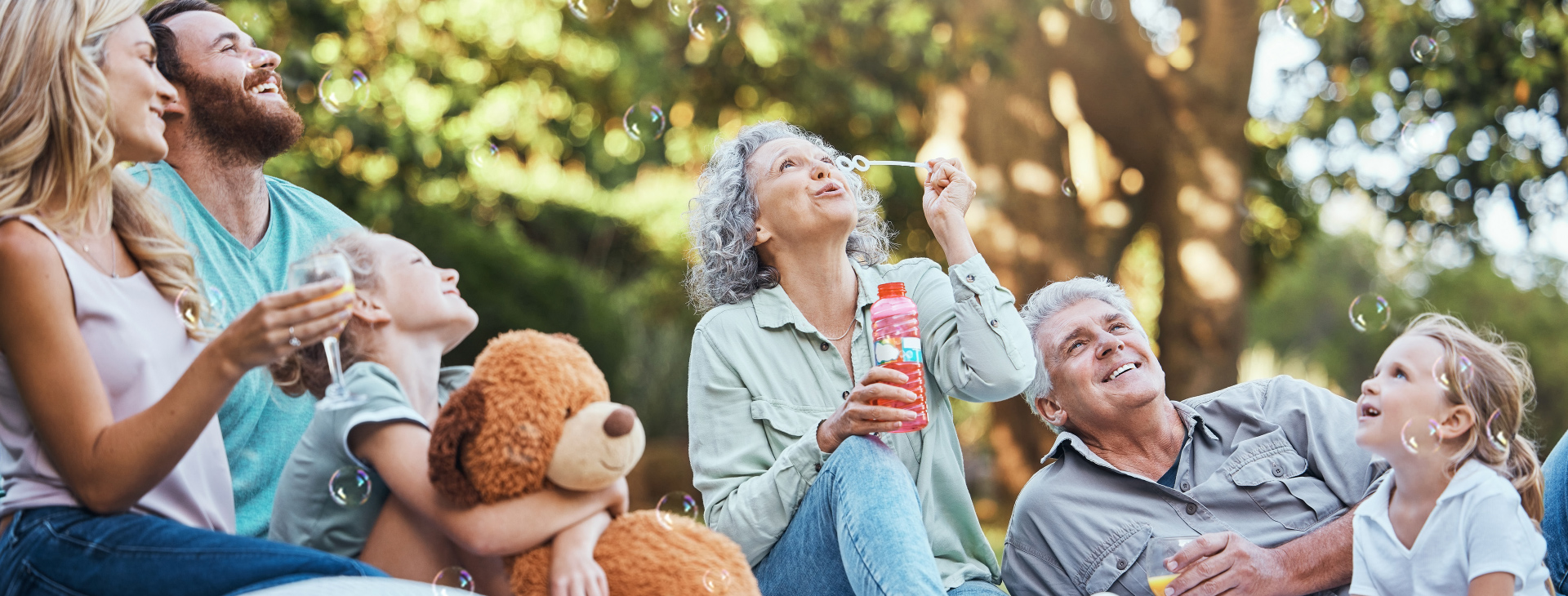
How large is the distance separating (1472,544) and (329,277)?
6.05 feet

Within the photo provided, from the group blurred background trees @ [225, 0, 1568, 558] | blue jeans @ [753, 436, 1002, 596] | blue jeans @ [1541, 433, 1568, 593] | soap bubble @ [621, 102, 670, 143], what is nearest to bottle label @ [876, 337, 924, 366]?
blue jeans @ [753, 436, 1002, 596]

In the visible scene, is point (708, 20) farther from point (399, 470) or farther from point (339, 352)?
point (399, 470)

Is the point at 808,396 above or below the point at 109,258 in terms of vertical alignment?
below

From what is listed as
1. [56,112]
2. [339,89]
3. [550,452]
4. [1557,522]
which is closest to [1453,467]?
[1557,522]

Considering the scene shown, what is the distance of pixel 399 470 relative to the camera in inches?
73.4

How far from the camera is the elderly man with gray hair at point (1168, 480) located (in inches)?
96.7

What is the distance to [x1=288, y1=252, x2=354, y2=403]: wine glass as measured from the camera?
69.9 inches

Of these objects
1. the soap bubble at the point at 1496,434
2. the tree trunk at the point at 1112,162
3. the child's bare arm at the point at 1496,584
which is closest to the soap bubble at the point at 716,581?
the child's bare arm at the point at 1496,584

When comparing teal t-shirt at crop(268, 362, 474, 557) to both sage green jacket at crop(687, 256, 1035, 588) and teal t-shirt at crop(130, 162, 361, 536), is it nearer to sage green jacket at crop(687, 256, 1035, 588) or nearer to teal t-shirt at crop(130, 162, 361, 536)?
teal t-shirt at crop(130, 162, 361, 536)

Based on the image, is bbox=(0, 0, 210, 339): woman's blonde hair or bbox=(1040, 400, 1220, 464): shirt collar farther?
bbox=(1040, 400, 1220, 464): shirt collar

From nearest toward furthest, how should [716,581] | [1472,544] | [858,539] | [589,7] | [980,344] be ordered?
[716,581] < [1472,544] < [858,539] < [980,344] < [589,7]

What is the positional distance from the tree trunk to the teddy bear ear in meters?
5.88

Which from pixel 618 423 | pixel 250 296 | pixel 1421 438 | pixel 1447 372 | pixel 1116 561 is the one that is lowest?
pixel 250 296

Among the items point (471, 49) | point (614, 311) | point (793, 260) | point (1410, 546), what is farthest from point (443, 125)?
point (1410, 546)
